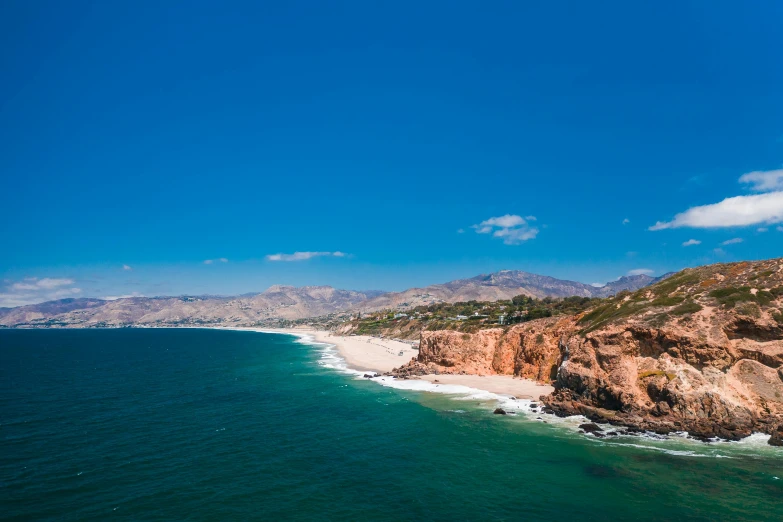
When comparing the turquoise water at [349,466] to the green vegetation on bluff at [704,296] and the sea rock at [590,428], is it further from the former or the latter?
the green vegetation on bluff at [704,296]

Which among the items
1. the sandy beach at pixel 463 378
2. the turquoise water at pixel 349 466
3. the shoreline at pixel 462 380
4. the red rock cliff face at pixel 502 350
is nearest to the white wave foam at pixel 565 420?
the turquoise water at pixel 349 466

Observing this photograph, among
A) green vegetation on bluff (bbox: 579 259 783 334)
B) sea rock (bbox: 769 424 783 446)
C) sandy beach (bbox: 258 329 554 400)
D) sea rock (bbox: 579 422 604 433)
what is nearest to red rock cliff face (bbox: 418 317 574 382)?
sandy beach (bbox: 258 329 554 400)

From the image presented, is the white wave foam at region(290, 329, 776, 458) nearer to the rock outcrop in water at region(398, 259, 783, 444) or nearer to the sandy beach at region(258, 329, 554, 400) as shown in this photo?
the rock outcrop in water at region(398, 259, 783, 444)

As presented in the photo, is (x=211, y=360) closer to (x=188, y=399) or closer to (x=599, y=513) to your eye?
(x=188, y=399)

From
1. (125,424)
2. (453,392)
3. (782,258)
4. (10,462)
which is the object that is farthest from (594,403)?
(10,462)

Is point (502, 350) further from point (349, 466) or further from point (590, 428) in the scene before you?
point (349, 466)

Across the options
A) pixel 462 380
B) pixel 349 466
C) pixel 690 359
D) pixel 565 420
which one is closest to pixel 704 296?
pixel 690 359

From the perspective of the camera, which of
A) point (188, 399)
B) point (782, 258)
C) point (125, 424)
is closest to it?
point (125, 424)
